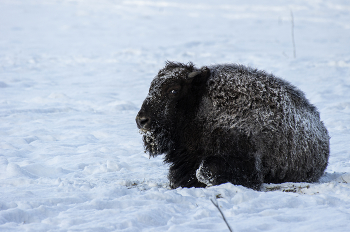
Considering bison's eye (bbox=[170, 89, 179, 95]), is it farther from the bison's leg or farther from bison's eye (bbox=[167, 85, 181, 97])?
the bison's leg

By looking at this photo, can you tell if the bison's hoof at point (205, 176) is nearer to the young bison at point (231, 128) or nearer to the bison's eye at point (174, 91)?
the young bison at point (231, 128)

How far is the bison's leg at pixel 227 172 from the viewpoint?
3773 mm

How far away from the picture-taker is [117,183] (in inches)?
169

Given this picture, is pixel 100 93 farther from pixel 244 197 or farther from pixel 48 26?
pixel 48 26

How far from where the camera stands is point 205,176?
12.4 feet

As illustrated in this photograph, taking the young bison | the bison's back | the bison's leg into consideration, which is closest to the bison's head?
the young bison

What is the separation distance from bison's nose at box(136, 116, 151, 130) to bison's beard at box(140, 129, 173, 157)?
0.16 metres

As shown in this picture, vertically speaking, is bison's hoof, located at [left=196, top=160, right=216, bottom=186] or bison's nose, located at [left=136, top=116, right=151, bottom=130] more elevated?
bison's nose, located at [left=136, top=116, right=151, bottom=130]

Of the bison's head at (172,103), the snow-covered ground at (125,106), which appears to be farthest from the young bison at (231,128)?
the snow-covered ground at (125,106)

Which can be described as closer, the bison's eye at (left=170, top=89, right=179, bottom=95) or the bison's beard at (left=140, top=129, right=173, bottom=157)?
the bison's eye at (left=170, top=89, right=179, bottom=95)

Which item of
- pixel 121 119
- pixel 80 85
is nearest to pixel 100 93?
pixel 80 85

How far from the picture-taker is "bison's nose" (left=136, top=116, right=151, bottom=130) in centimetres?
404

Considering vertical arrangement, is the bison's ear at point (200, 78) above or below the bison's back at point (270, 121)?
above

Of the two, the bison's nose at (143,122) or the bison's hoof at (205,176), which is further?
the bison's nose at (143,122)
